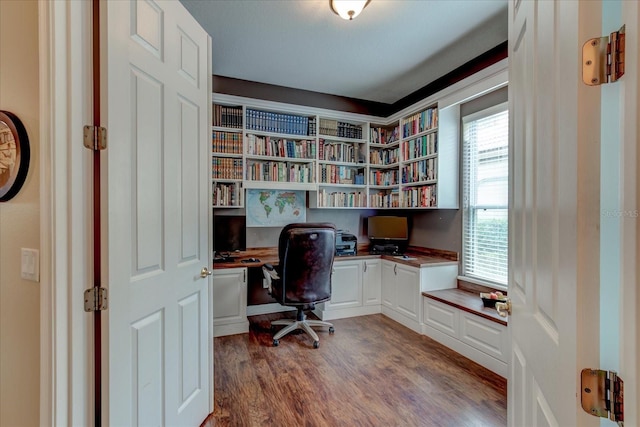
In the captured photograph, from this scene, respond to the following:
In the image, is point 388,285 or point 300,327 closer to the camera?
point 300,327

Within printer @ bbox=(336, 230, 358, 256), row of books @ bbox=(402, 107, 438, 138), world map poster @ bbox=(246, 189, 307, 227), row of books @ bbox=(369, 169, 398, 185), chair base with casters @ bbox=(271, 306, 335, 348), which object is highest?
row of books @ bbox=(402, 107, 438, 138)

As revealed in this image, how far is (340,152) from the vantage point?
4.00 metres

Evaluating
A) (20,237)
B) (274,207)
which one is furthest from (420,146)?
(20,237)

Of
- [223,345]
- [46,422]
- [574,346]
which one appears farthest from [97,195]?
[223,345]

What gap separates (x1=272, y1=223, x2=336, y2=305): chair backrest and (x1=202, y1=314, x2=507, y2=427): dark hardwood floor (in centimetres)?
→ 49

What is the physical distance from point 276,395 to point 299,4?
2836 mm

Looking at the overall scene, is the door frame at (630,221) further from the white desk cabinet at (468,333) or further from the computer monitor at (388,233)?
the computer monitor at (388,233)

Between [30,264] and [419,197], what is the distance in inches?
133

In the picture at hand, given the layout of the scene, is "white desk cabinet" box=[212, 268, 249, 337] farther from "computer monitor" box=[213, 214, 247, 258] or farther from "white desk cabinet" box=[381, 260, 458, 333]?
"white desk cabinet" box=[381, 260, 458, 333]

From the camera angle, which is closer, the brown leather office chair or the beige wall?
the beige wall

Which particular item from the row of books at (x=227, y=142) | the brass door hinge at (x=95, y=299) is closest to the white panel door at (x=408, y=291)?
the row of books at (x=227, y=142)

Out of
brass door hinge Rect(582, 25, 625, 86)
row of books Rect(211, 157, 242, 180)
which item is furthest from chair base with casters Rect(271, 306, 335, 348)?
brass door hinge Rect(582, 25, 625, 86)

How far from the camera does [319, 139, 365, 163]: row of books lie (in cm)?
387

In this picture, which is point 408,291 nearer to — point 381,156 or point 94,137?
point 381,156
